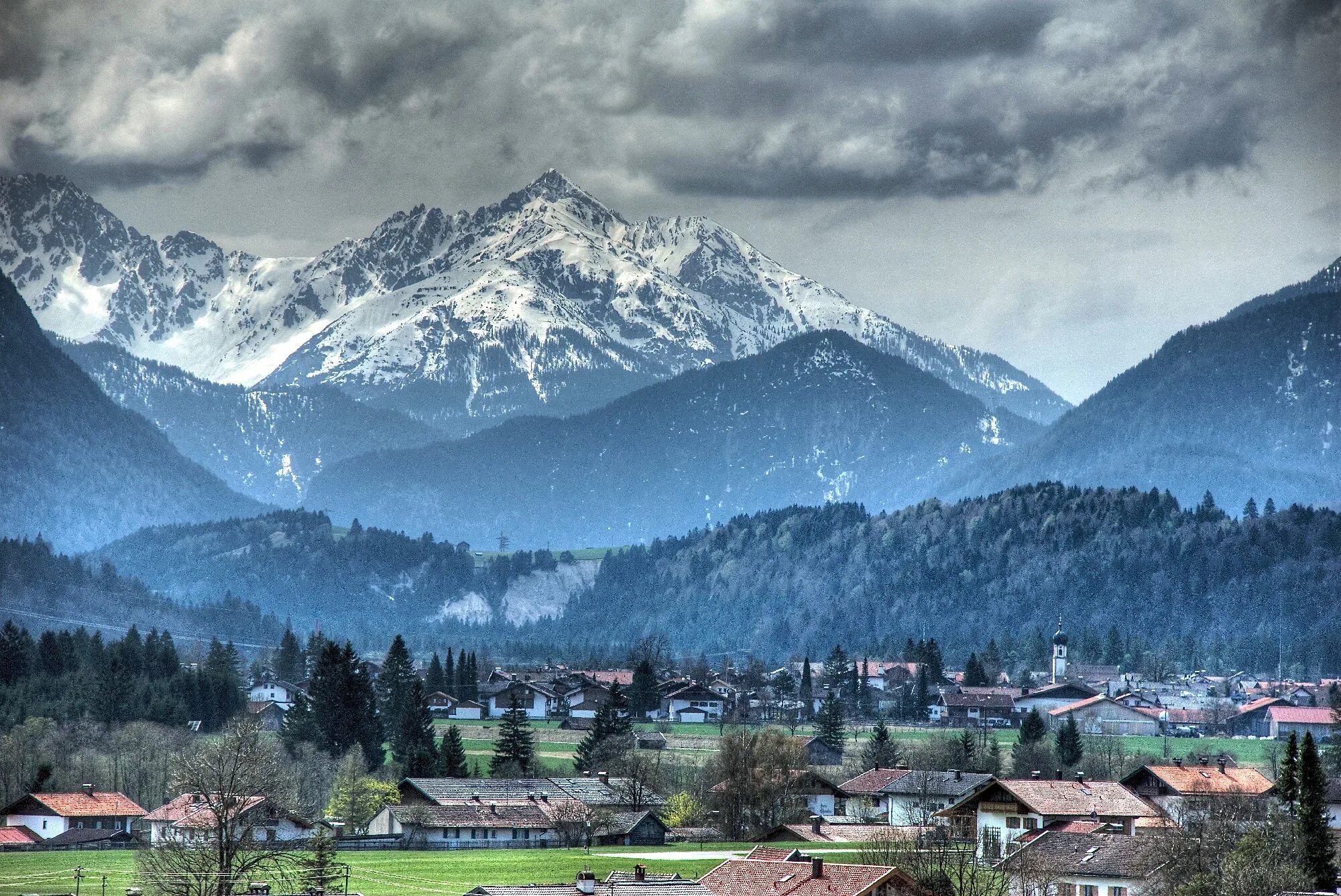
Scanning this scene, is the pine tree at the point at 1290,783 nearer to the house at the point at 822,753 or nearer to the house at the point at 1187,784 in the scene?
the house at the point at 1187,784

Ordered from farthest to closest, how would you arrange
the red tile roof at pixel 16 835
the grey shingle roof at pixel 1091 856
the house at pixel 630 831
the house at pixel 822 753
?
the house at pixel 822 753 < the red tile roof at pixel 16 835 < the house at pixel 630 831 < the grey shingle roof at pixel 1091 856

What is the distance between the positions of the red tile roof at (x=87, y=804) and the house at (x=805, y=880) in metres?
57.7

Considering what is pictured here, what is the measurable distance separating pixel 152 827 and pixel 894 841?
156ft

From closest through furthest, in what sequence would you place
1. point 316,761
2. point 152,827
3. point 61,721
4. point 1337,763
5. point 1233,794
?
point 1233,794, point 152,827, point 1337,763, point 316,761, point 61,721

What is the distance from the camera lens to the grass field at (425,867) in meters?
107

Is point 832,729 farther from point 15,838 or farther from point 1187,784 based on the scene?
point 15,838

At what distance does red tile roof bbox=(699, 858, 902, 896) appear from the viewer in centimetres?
8512

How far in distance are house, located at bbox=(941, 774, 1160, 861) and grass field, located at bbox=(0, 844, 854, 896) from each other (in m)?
12.6

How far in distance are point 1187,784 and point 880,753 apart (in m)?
39.1

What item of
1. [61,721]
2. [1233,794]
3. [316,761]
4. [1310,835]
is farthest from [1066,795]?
[61,721]

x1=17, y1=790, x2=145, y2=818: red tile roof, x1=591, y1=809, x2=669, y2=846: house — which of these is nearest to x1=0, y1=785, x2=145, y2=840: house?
x1=17, y1=790, x2=145, y2=818: red tile roof

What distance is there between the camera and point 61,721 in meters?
180

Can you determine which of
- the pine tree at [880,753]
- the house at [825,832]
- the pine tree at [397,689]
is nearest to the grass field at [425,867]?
the house at [825,832]

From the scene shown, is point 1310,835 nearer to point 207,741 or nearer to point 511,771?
point 511,771
